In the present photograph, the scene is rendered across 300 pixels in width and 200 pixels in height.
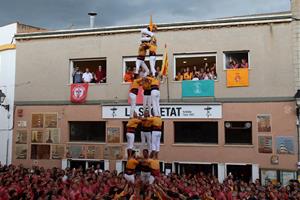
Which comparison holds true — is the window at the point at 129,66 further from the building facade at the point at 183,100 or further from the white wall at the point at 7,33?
the white wall at the point at 7,33

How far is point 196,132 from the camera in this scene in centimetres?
1972

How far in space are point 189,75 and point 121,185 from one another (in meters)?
7.93

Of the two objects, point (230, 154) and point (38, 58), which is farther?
point (38, 58)

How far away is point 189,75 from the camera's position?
2003cm

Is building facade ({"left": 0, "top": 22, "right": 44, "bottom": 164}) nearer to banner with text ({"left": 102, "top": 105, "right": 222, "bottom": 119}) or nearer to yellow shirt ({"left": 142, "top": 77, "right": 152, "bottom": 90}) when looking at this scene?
banner with text ({"left": 102, "top": 105, "right": 222, "bottom": 119})

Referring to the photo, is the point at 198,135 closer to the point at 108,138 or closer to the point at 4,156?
the point at 108,138

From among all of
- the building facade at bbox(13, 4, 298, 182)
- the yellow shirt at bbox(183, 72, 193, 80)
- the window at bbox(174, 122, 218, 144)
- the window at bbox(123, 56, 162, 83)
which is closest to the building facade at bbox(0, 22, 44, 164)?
the building facade at bbox(13, 4, 298, 182)

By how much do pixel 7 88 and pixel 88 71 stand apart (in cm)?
472

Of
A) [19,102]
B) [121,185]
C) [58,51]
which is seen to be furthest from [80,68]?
[121,185]

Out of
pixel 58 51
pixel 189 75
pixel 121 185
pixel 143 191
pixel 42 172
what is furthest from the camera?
pixel 58 51

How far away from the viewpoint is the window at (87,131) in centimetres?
2112

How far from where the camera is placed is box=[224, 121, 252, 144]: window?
18.8 m

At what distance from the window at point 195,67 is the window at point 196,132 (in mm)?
2190

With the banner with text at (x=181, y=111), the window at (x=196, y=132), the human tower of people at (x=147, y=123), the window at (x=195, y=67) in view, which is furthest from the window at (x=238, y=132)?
the human tower of people at (x=147, y=123)
